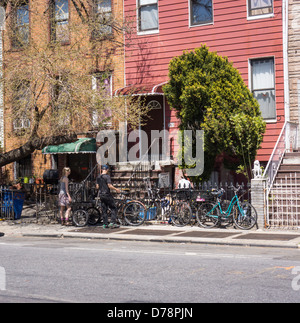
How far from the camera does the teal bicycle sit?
47.0ft

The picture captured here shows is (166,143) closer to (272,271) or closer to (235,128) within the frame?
(235,128)

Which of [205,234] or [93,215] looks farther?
[93,215]

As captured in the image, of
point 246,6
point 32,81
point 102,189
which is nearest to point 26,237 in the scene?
point 102,189

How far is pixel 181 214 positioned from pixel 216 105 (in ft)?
11.8

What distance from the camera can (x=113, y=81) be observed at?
20.7 metres

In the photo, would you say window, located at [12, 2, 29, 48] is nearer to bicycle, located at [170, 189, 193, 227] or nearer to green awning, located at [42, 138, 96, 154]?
green awning, located at [42, 138, 96, 154]

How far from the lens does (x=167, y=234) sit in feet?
45.5

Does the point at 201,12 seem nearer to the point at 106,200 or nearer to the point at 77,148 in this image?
the point at 77,148

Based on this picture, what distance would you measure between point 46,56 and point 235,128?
6.11 meters

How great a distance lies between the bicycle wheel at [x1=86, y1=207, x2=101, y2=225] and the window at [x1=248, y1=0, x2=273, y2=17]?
8927mm

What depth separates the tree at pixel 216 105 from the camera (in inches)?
632

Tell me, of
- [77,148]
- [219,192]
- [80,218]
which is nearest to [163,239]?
[219,192]

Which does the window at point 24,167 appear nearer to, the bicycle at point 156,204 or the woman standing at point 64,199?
the woman standing at point 64,199

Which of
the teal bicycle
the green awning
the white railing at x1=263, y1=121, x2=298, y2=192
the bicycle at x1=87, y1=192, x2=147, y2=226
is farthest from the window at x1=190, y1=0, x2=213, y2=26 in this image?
the bicycle at x1=87, y1=192, x2=147, y2=226
